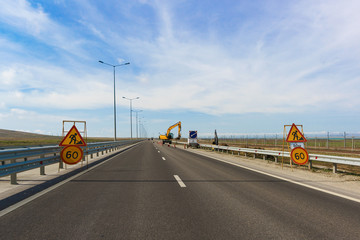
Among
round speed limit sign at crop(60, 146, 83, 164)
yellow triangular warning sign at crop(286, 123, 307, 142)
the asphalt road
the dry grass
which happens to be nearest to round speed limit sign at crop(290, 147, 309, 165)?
yellow triangular warning sign at crop(286, 123, 307, 142)

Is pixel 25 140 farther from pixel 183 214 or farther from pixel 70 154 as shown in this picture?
pixel 183 214

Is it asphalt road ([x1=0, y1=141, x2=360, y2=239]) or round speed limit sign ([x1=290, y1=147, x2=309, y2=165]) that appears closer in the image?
asphalt road ([x1=0, y1=141, x2=360, y2=239])

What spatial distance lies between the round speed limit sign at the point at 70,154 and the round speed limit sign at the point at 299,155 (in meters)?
8.81

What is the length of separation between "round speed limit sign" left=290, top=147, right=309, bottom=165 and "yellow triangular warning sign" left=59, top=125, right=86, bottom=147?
889 centimetres

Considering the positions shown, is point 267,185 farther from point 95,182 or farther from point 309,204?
point 95,182

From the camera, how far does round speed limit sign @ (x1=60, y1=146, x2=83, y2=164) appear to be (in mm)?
9430

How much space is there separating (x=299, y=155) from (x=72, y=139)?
9.38 m

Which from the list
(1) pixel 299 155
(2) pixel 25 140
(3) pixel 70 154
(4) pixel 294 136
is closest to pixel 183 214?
(3) pixel 70 154

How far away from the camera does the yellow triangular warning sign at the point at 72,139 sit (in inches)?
383

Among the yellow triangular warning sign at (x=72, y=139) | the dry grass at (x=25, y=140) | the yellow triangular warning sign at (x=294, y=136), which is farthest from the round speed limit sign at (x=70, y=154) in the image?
the dry grass at (x=25, y=140)

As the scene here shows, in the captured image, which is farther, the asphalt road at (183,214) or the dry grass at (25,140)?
the dry grass at (25,140)

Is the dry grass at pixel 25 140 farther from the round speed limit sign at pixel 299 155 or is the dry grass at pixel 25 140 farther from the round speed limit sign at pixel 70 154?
the round speed limit sign at pixel 299 155

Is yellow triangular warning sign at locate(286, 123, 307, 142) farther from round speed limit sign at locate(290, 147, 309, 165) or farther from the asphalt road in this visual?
the asphalt road

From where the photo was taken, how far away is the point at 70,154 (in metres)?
9.53
